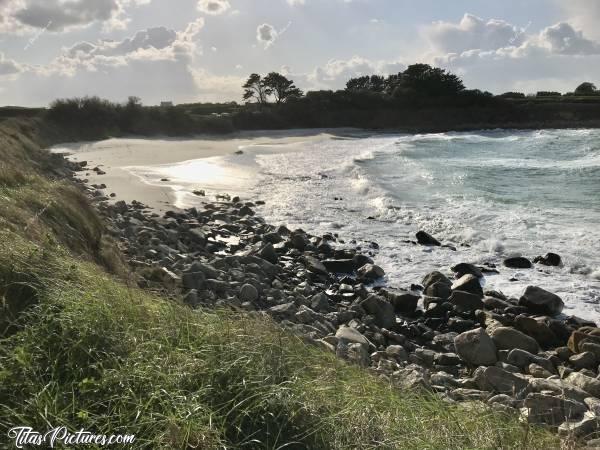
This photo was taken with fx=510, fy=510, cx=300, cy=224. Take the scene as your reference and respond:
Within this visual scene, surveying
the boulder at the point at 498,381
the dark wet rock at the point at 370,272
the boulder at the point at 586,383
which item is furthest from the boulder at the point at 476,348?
the dark wet rock at the point at 370,272

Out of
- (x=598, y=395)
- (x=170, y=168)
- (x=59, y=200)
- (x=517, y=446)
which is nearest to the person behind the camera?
(x=517, y=446)

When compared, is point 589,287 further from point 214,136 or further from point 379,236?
point 214,136

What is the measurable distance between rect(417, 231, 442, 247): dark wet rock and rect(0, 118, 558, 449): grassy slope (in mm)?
8528

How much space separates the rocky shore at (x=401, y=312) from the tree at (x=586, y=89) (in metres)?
88.6

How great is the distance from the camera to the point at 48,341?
2.86 m

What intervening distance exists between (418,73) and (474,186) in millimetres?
66147

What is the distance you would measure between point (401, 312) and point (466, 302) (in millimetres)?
1052

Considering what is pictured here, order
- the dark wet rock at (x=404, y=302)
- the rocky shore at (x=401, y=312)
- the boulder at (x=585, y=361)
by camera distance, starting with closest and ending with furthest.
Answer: the rocky shore at (x=401, y=312), the boulder at (x=585, y=361), the dark wet rock at (x=404, y=302)

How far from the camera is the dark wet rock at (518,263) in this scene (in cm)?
1008

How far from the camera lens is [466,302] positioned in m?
8.12

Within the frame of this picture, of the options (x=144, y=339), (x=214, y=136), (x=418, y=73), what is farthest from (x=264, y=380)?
(x=418, y=73)

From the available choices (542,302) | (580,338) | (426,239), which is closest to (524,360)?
(580,338)

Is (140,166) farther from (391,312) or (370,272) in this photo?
(391,312)

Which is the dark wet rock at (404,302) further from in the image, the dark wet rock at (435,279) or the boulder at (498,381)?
the boulder at (498,381)
